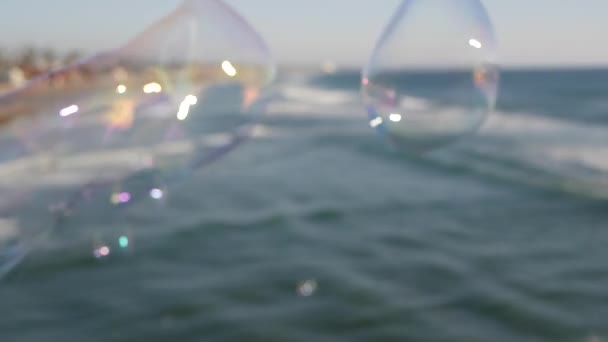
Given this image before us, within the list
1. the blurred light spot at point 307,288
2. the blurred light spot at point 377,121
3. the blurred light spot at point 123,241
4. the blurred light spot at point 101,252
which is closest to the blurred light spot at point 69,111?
the blurred light spot at point 377,121

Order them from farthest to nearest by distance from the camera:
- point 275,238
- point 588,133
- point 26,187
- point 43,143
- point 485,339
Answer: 1. point 588,133
2. point 275,238
3. point 485,339
4. point 26,187
5. point 43,143

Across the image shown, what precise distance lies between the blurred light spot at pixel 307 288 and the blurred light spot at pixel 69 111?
295 centimetres

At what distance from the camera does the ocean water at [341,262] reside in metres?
5.41

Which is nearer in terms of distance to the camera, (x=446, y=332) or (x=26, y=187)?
(x=26, y=187)

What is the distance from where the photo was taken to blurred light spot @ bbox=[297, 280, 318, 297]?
6.05 meters

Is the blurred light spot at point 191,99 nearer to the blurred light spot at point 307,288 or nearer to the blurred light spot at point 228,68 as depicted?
the blurred light spot at point 228,68

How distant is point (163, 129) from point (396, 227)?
4.68 metres

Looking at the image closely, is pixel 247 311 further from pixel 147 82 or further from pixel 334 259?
pixel 147 82

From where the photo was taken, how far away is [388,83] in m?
3.88

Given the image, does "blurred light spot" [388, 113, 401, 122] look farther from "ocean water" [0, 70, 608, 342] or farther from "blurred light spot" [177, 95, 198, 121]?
"ocean water" [0, 70, 608, 342]

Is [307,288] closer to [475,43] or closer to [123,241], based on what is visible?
[123,241]

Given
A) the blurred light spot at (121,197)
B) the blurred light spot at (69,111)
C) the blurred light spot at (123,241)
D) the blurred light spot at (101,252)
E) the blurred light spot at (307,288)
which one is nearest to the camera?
the blurred light spot at (69,111)

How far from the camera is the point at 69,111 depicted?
11.9 feet

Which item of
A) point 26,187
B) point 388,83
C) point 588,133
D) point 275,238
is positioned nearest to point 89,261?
point 275,238
